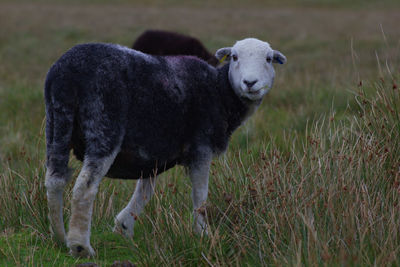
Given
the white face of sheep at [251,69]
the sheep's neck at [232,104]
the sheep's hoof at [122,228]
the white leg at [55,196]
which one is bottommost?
the sheep's hoof at [122,228]

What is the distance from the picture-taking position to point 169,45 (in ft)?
28.7

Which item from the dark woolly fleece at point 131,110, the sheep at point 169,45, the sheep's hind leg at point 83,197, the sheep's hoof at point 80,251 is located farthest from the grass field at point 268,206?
the sheep at point 169,45

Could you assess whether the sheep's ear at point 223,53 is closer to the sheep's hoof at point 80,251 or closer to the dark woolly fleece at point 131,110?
the dark woolly fleece at point 131,110

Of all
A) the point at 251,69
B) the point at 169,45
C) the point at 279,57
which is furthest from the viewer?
the point at 169,45

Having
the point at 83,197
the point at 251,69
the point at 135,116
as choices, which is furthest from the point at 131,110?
the point at 251,69

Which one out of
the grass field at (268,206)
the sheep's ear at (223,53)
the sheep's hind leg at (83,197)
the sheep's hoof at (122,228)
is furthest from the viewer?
the sheep's ear at (223,53)

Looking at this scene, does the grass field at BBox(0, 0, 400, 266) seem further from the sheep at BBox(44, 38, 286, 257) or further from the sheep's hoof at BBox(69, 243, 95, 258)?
the sheep at BBox(44, 38, 286, 257)

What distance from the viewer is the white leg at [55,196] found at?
357 cm

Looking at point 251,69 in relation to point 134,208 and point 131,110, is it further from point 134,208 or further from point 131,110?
point 134,208

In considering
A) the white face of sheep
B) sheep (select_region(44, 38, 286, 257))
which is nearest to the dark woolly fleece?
sheep (select_region(44, 38, 286, 257))

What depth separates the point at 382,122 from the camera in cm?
455

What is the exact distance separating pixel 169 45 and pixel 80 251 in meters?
5.53

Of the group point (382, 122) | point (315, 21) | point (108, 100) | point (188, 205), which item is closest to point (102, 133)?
point (108, 100)

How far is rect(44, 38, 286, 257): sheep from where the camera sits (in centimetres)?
355
